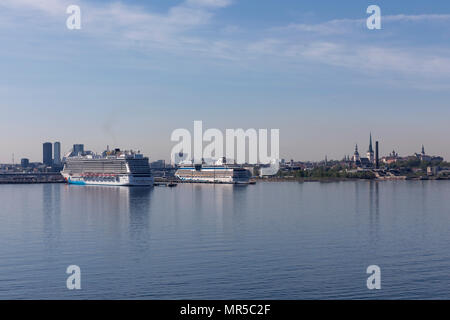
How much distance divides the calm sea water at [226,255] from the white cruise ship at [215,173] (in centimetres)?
4635

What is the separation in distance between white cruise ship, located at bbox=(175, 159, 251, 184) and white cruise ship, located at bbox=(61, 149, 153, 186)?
481 inches

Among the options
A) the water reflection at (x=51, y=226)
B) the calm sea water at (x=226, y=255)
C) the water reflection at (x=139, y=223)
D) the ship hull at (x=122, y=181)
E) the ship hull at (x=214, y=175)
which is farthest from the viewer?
the ship hull at (x=214, y=175)

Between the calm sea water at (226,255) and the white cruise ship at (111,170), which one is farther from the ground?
the white cruise ship at (111,170)

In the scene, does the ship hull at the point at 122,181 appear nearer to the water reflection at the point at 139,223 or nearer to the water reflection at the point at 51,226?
the water reflection at the point at 139,223

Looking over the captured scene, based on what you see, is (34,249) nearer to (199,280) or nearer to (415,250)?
(199,280)

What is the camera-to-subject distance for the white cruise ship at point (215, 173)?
74.0 m

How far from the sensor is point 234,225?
23.1 metres

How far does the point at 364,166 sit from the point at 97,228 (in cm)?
9869

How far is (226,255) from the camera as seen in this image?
16250mm

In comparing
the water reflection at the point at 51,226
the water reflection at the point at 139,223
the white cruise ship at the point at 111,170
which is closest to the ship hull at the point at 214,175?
the white cruise ship at the point at 111,170

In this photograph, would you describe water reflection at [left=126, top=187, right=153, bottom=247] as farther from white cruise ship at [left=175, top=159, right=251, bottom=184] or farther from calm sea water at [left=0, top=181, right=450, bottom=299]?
white cruise ship at [left=175, top=159, right=251, bottom=184]

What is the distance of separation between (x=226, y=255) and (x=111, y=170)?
52097 millimetres

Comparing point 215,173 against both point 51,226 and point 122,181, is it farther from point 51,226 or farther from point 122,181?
point 51,226

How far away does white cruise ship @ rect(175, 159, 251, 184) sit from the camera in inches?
2913
